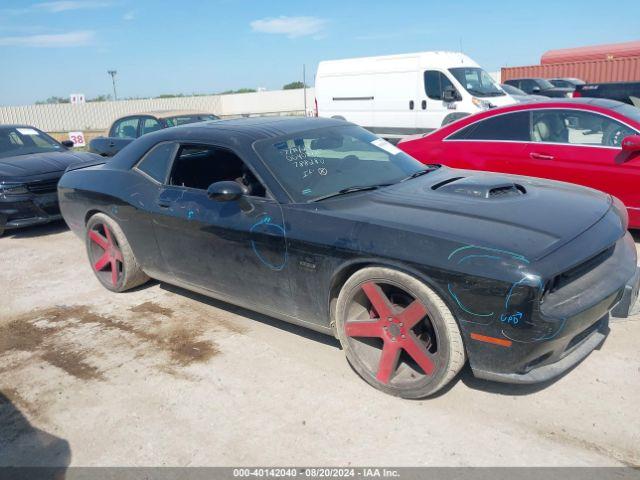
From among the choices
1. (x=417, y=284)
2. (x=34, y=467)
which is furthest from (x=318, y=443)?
(x=34, y=467)

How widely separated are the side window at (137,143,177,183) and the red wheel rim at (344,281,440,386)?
6.98ft

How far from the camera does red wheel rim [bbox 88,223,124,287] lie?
497 centimetres

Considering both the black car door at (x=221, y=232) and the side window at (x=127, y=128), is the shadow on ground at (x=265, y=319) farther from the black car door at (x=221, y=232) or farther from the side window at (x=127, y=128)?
A: the side window at (x=127, y=128)

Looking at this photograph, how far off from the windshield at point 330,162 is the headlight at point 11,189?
4.62m

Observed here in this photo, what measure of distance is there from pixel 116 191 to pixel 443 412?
3.29 metres

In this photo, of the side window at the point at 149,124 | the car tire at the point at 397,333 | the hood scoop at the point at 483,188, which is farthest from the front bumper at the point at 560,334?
the side window at the point at 149,124

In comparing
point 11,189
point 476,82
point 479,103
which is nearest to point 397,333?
point 11,189

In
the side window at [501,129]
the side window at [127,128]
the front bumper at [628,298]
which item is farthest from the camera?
the side window at [127,128]

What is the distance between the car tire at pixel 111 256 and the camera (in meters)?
4.85

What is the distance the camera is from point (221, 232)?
381 centimetres

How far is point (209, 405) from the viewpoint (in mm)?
3211

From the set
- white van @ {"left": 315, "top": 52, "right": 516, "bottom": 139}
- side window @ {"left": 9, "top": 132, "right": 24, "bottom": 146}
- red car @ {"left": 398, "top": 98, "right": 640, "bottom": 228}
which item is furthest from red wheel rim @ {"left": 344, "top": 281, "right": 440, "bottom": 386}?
white van @ {"left": 315, "top": 52, "right": 516, "bottom": 139}

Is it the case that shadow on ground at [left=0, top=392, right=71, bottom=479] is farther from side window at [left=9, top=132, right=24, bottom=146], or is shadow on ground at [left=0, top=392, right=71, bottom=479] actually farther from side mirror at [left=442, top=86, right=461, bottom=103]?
side mirror at [left=442, top=86, right=461, bottom=103]

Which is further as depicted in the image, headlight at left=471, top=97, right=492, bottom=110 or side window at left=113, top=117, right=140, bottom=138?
headlight at left=471, top=97, right=492, bottom=110
